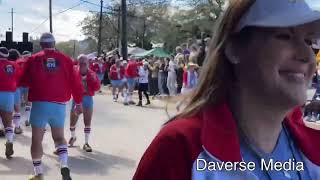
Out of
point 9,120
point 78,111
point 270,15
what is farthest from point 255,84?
point 9,120

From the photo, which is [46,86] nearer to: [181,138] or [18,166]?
[18,166]

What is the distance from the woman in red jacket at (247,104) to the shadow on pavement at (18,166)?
22.1 feet

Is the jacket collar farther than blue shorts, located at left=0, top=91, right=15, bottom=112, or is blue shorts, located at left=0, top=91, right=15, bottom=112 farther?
blue shorts, located at left=0, top=91, right=15, bottom=112

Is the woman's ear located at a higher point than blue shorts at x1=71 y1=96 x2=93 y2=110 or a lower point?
higher

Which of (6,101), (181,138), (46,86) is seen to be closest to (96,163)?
(6,101)

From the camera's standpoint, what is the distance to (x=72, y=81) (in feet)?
24.0

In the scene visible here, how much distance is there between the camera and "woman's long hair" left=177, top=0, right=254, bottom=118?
179 cm

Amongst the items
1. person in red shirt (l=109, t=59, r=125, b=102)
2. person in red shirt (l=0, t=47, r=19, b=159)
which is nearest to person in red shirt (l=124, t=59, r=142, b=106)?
person in red shirt (l=109, t=59, r=125, b=102)

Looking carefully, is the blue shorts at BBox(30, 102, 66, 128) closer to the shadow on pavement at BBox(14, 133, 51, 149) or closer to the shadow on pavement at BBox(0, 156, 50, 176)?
the shadow on pavement at BBox(0, 156, 50, 176)

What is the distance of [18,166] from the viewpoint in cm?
873

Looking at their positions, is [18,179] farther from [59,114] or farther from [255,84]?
[255,84]

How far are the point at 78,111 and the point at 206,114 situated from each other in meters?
6.53

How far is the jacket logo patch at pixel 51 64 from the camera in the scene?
276 inches

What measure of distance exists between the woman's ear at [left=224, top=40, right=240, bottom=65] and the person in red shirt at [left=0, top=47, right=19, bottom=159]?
8062mm
